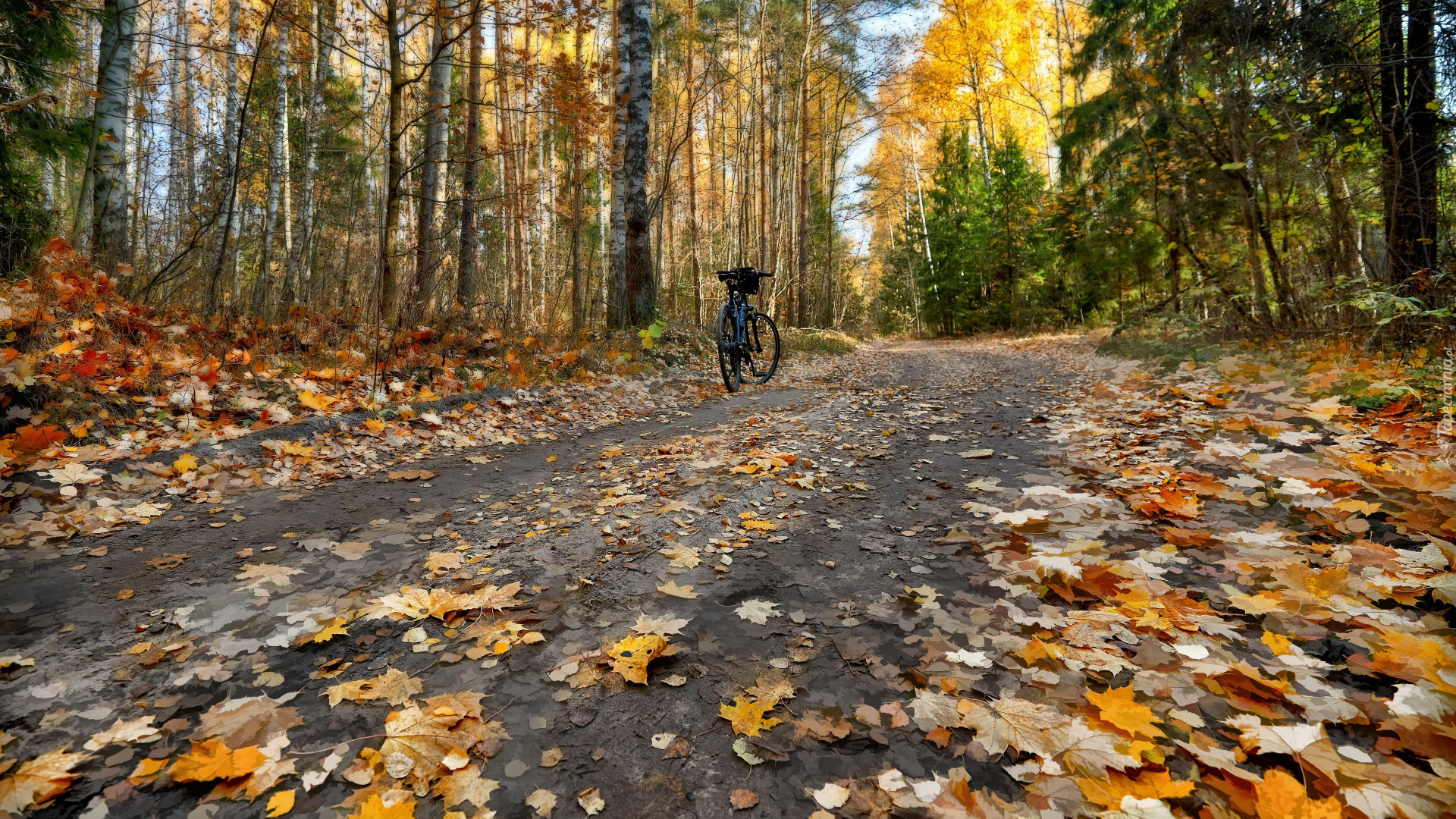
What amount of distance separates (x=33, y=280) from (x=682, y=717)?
6.56 m

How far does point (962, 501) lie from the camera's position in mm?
3414

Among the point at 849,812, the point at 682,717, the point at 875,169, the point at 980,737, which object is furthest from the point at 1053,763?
the point at 875,169

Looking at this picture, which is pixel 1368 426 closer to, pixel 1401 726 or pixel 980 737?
pixel 1401 726

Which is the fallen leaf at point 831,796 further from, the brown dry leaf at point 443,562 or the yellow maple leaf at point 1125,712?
the brown dry leaf at point 443,562

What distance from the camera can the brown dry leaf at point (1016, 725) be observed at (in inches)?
60.7

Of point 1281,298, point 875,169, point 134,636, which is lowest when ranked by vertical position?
point 134,636

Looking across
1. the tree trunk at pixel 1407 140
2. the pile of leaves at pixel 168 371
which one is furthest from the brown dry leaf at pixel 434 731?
the tree trunk at pixel 1407 140

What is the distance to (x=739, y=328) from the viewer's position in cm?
793

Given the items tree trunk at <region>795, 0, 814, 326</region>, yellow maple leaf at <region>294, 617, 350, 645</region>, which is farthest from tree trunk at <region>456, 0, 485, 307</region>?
tree trunk at <region>795, 0, 814, 326</region>

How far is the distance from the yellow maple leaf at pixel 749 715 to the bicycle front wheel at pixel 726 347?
5983mm

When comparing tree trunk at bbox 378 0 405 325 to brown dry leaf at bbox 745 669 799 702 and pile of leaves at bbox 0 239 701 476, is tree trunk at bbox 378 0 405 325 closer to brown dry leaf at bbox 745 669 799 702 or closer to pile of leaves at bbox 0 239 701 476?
pile of leaves at bbox 0 239 701 476

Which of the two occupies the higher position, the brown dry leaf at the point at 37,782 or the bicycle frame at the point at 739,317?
the bicycle frame at the point at 739,317

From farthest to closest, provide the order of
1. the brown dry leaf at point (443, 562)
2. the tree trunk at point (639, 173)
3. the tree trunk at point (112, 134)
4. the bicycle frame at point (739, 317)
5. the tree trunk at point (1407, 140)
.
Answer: the tree trunk at point (639, 173), the bicycle frame at point (739, 317), the tree trunk at point (112, 134), the tree trunk at point (1407, 140), the brown dry leaf at point (443, 562)

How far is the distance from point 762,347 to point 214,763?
791 centimetres
